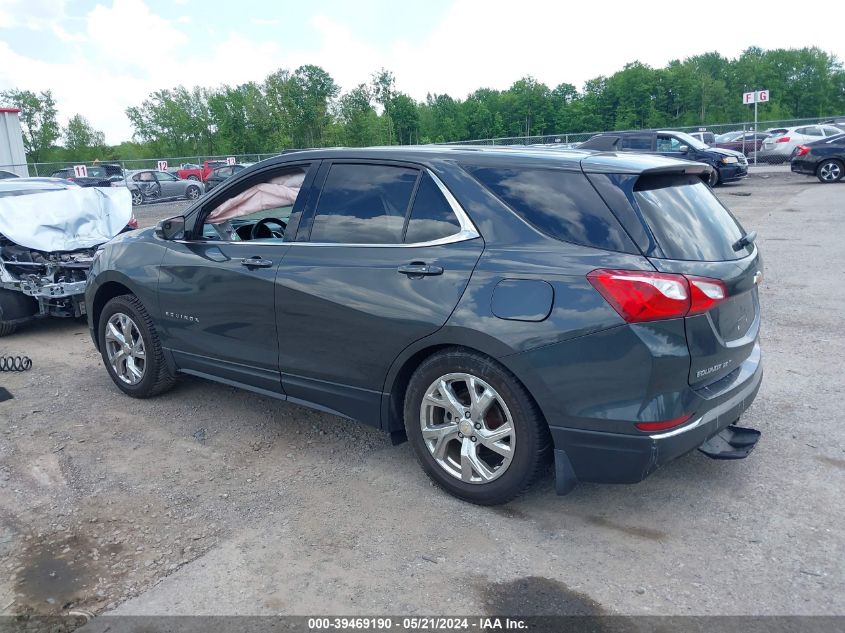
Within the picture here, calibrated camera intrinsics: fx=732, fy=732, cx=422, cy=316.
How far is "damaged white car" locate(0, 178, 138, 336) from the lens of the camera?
7434 mm

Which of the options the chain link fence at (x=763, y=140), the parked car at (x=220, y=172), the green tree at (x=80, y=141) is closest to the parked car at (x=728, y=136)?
the chain link fence at (x=763, y=140)

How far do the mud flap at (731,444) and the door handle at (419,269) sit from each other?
63.2 inches

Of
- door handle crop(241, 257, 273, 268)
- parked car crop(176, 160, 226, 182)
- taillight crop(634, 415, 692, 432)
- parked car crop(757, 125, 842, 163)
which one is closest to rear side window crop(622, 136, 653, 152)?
parked car crop(757, 125, 842, 163)

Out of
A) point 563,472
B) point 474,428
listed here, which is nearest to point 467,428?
point 474,428

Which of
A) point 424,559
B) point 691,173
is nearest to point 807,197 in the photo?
point 691,173

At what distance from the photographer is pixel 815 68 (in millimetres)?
88125

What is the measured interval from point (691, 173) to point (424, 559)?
7.82ft

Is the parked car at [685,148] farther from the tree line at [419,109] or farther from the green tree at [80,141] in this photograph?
the green tree at [80,141]

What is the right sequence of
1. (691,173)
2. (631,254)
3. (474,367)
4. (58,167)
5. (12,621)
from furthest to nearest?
(58,167)
(691,173)
(474,367)
(631,254)
(12,621)

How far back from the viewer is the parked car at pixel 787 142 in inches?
1208

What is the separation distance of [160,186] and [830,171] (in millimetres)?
25536

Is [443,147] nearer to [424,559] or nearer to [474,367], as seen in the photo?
[474,367]

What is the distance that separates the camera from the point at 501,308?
3.44m

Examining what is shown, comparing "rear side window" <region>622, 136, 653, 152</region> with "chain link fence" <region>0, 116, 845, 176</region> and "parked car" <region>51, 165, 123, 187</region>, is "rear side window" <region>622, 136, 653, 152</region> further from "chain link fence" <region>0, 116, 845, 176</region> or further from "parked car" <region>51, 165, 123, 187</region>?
"parked car" <region>51, 165, 123, 187</region>
